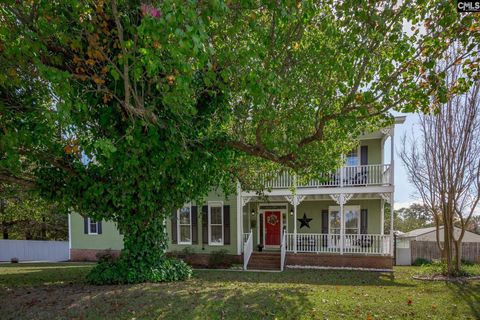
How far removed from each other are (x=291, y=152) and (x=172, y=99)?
3639mm

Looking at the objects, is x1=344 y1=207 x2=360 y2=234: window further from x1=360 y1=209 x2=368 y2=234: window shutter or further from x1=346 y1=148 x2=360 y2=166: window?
x1=346 y1=148 x2=360 y2=166: window

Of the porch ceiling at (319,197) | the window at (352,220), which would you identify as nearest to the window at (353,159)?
the porch ceiling at (319,197)

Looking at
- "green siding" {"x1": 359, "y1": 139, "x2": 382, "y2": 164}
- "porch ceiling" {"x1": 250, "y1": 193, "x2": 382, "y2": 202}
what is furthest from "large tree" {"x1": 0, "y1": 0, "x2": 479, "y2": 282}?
"green siding" {"x1": 359, "y1": 139, "x2": 382, "y2": 164}

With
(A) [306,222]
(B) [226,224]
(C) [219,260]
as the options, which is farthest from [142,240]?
(A) [306,222]

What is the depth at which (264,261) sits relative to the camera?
14766 mm

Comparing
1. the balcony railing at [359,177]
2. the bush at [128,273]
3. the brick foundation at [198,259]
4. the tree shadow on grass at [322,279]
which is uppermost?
the balcony railing at [359,177]

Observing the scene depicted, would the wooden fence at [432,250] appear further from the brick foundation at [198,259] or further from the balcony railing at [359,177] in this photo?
Answer: the brick foundation at [198,259]

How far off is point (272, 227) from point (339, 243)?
3.53 metres

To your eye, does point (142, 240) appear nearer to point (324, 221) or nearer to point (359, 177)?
point (359, 177)

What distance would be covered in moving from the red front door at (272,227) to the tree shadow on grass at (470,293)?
8.76 m

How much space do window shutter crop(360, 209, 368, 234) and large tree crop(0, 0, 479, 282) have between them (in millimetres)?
8067

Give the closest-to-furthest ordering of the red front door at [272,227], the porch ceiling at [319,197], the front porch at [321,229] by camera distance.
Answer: the front porch at [321,229] < the porch ceiling at [319,197] < the red front door at [272,227]

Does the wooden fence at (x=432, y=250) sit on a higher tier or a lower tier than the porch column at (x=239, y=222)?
lower

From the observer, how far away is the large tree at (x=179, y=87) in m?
5.23
